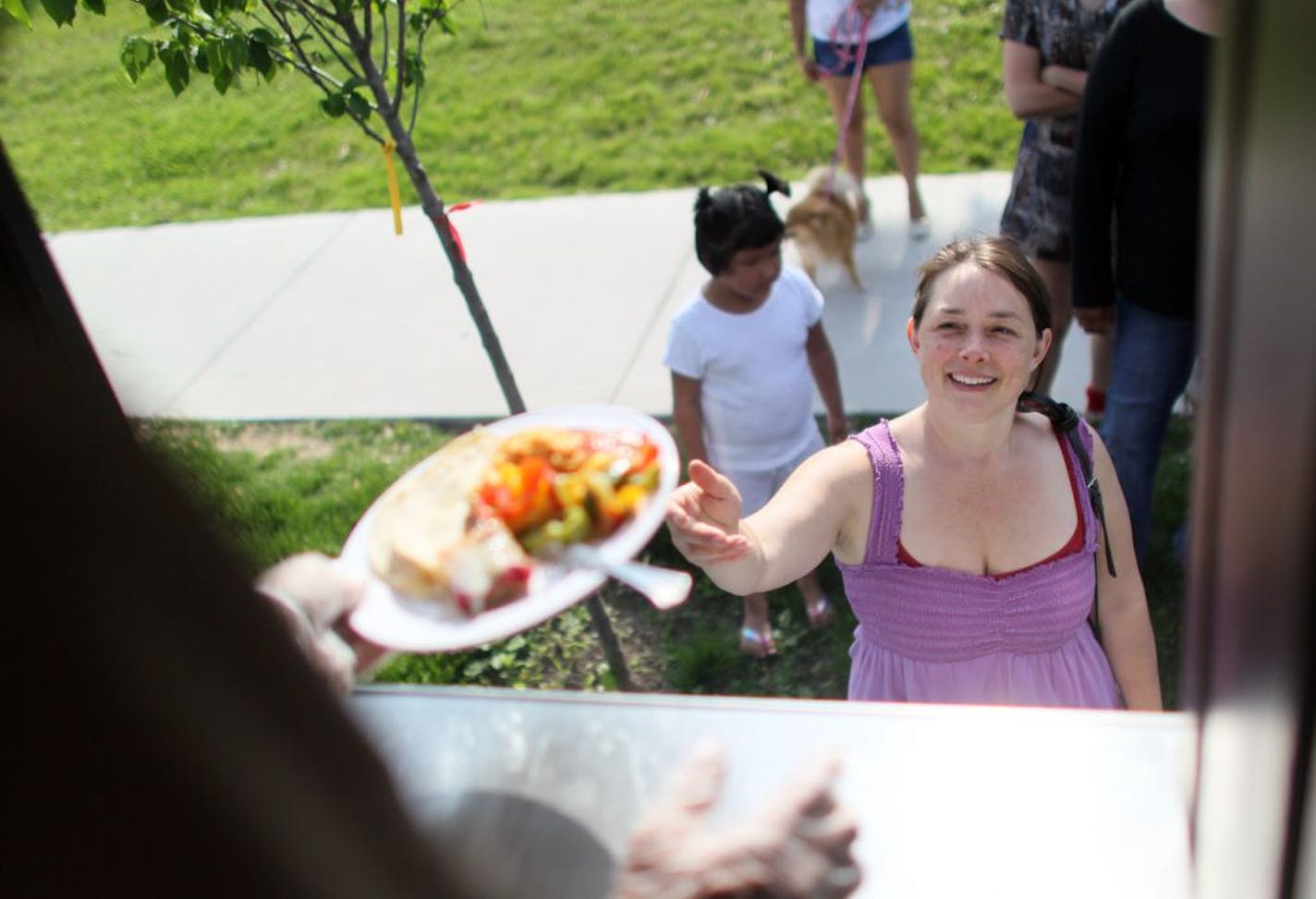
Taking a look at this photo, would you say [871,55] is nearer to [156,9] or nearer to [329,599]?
[156,9]

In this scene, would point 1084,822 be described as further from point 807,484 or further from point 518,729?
point 807,484

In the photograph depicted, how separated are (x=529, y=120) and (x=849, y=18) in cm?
277

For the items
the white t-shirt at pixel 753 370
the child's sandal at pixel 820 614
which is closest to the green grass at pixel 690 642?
the child's sandal at pixel 820 614

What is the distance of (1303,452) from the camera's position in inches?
14.7

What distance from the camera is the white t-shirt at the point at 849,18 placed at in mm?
4570

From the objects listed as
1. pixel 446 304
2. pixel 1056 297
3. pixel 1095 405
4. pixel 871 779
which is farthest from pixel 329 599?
pixel 446 304

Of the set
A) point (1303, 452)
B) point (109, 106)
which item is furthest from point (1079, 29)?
point (109, 106)

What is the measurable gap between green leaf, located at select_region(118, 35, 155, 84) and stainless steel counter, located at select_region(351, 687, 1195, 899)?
1.77 metres

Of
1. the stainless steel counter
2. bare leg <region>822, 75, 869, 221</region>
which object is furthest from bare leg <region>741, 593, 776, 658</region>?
bare leg <region>822, 75, 869, 221</region>

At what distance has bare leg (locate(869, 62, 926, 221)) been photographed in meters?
4.71

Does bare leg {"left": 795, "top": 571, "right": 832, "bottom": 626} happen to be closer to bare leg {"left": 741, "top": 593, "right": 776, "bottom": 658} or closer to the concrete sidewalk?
bare leg {"left": 741, "top": 593, "right": 776, "bottom": 658}

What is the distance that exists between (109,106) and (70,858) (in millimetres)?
8947

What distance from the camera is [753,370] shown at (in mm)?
2734

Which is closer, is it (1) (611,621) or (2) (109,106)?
(1) (611,621)
